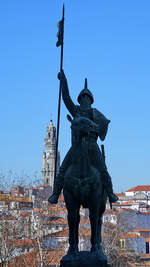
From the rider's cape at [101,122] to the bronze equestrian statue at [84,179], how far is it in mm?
65

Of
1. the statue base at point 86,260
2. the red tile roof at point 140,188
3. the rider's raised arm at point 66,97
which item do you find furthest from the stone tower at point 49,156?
the statue base at point 86,260

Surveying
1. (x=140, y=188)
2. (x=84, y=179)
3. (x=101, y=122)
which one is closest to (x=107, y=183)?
(x=84, y=179)

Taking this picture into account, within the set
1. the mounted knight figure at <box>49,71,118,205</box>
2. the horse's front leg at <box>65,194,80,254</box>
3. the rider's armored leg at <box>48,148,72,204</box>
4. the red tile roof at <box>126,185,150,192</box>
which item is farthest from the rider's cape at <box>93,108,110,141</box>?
the red tile roof at <box>126,185,150,192</box>

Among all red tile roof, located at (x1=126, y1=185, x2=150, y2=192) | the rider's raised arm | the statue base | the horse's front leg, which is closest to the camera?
the statue base

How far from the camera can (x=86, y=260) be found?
7000 mm

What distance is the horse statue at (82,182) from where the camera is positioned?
7055mm

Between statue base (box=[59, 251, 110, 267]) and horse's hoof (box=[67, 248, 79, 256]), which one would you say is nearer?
statue base (box=[59, 251, 110, 267])

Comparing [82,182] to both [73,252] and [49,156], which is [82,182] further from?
[49,156]

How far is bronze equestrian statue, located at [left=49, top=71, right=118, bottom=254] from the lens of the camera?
7.06m

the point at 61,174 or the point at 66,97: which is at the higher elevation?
the point at 66,97

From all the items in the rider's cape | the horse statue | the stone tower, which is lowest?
the horse statue

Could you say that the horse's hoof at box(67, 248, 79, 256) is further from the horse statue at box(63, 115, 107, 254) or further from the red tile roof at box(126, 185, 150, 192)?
the red tile roof at box(126, 185, 150, 192)

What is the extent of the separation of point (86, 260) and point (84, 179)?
1313 mm

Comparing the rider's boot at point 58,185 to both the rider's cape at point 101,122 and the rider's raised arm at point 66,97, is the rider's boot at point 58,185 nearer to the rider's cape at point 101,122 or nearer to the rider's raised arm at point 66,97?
the rider's cape at point 101,122
